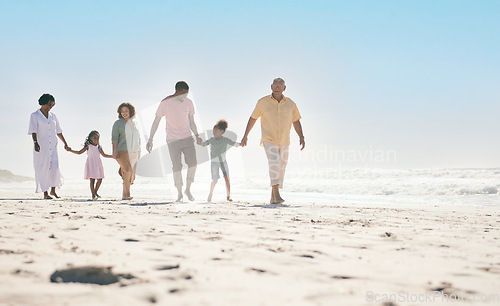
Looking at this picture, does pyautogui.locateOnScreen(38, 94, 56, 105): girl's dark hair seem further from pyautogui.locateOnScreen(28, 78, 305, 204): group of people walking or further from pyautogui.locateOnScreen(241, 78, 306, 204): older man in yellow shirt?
pyautogui.locateOnScreen(241, 78, 306, 204): older man in yellow shirt

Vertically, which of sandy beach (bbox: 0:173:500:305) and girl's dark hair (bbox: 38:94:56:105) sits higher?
girl's dark hair (bbox: 38:94:56:105)

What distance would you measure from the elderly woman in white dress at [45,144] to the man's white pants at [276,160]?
459cm

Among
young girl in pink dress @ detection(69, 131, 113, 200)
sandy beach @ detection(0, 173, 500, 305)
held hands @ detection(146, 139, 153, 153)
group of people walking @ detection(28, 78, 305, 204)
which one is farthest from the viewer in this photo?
young girl in pink dress @ detection(69, 131, 113, 200)

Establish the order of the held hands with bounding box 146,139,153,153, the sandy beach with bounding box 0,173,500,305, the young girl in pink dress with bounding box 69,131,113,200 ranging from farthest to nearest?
the young girl in pink dress with bounding box 69,131,113,200, the held hands with bounding box 146,139,153,153, the sandy beach with bounding box 0,173,500,305

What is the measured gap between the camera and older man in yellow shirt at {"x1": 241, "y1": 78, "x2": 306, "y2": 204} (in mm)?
7090

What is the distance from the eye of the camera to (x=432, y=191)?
585 inches

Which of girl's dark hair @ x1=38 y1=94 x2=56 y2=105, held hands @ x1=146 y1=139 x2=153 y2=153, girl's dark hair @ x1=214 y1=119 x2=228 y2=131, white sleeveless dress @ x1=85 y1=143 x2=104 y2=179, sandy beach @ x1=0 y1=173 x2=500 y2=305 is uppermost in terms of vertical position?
girl's dark hair @ x1=38 y1=94 x2=56 y2=105

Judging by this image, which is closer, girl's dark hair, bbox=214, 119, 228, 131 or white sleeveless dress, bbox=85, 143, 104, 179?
girl's dark hair, bbox=214, 119, 228, 131

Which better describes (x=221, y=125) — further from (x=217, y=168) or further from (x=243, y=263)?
(x=243, y=263)

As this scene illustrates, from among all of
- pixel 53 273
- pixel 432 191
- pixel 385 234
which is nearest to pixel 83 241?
pixel 53 273

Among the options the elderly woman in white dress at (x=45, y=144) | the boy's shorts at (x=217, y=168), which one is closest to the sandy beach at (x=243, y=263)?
the boy's shorts at (x=217, y=168)

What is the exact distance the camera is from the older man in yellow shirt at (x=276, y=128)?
709 cm

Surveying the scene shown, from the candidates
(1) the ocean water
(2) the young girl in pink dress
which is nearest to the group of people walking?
(2) the young girl in pink dress

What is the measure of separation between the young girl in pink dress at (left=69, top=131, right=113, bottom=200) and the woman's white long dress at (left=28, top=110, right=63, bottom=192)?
2.14 feet
